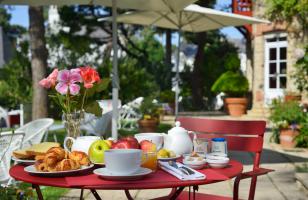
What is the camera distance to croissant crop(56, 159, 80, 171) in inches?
77.8

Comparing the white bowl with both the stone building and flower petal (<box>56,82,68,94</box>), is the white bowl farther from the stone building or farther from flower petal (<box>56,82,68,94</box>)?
the stone building

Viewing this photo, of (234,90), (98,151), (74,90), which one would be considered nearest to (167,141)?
(98,151)

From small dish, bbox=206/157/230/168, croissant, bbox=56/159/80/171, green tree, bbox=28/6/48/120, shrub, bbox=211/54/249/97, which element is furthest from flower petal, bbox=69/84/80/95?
shrub, bbox=211/54/249/97

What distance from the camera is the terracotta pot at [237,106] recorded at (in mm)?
15234

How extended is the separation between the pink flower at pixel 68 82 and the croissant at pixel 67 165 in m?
0.47

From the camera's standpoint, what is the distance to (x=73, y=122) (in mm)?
2498

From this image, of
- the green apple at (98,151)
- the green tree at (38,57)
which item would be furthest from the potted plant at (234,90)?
the green apple at (98,151)

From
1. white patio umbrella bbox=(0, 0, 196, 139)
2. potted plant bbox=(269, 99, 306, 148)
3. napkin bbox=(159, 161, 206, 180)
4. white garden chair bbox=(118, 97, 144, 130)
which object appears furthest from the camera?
white garden chair bbox=(118, 97, 144, 130)

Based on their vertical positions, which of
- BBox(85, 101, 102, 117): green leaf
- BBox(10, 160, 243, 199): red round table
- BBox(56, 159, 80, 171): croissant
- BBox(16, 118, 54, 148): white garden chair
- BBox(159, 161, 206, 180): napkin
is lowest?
BBox(16, 118, 54, 148): white garden chair

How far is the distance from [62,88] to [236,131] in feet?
3.71

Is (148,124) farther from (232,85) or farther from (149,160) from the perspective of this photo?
(149,160)

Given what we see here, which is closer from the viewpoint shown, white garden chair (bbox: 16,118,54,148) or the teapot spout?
the teapot spout

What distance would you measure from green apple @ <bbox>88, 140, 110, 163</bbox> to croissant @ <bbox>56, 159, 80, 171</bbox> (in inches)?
4.2

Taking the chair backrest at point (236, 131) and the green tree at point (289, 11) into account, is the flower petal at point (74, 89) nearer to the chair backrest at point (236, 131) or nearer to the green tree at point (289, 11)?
the chair backrest at point (236, 131)
